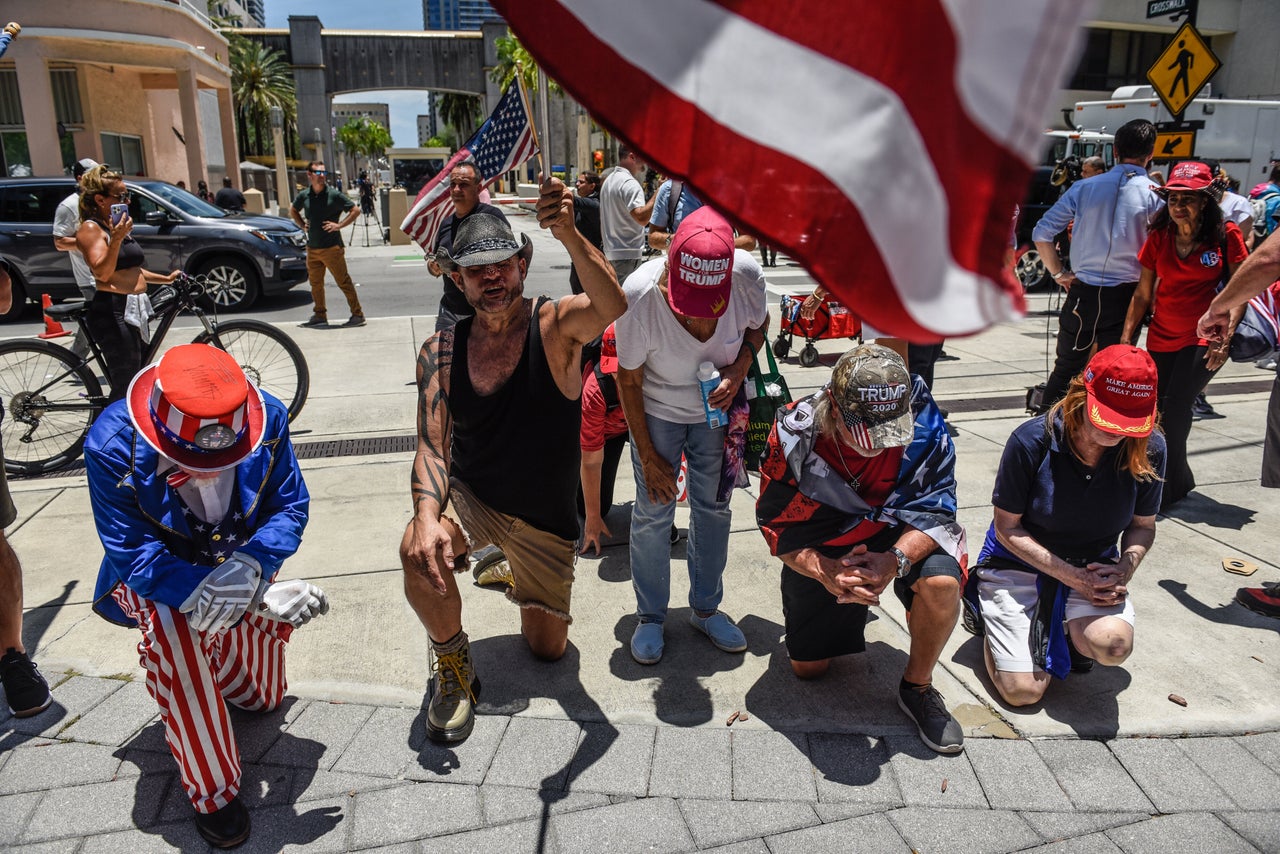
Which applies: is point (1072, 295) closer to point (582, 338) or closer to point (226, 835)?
point (582, 338)

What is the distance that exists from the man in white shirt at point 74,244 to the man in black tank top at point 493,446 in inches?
147

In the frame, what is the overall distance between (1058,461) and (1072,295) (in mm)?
2892

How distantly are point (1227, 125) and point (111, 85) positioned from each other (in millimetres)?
28145

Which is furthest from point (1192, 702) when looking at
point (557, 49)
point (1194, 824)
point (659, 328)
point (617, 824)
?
point (557, 49)

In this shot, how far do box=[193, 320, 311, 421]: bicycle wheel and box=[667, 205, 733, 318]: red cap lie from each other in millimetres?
3893

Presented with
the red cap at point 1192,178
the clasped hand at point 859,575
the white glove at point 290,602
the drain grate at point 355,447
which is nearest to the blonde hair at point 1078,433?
the clasped hand at point 859,575

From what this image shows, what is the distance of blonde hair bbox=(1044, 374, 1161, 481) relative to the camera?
3148 millimetres

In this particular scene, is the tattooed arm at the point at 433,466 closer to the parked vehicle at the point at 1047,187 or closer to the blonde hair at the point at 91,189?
the blonde hair at the point at 91,189

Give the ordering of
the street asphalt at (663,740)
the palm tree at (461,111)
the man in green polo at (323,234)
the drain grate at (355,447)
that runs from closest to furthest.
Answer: the street asphalt at (663,740)
the drain grate at (355,447)
the man in green polo at (323,234)
the palm tree at (461,111)

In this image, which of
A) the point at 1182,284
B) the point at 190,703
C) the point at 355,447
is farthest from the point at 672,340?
the point at 355,447

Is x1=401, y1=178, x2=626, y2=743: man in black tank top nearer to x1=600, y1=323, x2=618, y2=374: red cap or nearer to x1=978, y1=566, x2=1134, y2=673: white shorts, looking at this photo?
x1=600, y1=323, x2=618, y2=374: red cap

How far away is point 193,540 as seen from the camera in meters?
2.68

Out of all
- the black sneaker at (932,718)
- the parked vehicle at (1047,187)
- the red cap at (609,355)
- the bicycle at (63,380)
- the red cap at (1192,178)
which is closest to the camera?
the black sneaker at (932,718)

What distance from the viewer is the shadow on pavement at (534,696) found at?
2854mm
